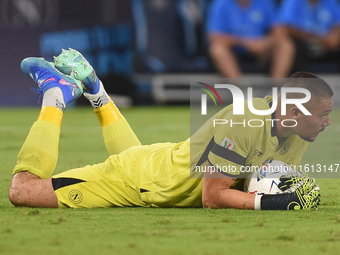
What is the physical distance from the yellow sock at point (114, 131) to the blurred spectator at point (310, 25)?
395 inches

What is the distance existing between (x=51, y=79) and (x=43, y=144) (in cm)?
61

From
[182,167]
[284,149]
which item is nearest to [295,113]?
[284,149]

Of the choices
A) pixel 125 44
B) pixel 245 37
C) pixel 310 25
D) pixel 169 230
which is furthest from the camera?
pixel 125 44

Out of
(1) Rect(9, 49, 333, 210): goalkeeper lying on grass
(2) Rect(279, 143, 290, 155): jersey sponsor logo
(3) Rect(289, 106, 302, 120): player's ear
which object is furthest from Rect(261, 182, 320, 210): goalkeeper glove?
(3) Rect(289, 106, 302, 120): player's ear

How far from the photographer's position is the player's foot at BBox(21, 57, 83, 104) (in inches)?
206

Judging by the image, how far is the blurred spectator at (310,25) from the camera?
1517 centimetres

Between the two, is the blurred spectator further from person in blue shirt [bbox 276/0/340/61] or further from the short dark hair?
the short dark hair

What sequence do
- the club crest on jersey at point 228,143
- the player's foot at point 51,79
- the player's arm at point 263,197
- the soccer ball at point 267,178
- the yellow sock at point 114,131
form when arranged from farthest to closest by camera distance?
the yellow sock at point 114,131 → the player's foot at point 51,79 → the soccer ball at point 267,178 → the player's arm at point 263,197 → the club crest on jersey at point 228,143

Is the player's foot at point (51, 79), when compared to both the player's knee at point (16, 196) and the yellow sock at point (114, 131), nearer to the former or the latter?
the yellow sock at point (114, 131)

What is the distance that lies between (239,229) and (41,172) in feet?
5.26

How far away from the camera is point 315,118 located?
4.46 meters

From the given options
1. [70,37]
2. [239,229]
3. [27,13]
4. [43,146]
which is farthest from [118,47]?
[239,229]

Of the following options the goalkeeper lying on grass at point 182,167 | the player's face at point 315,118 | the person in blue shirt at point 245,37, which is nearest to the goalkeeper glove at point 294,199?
the goalkeeper lying on grass at point 182,167

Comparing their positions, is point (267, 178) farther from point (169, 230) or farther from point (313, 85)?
point (169, 230)
